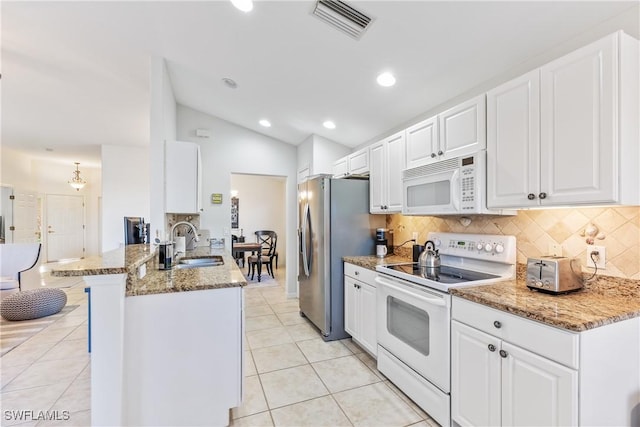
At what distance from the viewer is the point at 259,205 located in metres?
7.89

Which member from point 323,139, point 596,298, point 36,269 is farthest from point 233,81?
point 36,269

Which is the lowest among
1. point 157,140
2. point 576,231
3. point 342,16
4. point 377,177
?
point 576,231

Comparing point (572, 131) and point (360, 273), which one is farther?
point (360, 273)

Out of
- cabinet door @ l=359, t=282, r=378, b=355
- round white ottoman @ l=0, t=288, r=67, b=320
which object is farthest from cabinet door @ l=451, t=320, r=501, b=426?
round white ottoman @ l=0, t=288, r=67, b=320

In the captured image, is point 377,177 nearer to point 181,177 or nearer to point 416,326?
point 416,326

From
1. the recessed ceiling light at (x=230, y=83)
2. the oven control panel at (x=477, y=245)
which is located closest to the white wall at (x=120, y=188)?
the recessed ceiling light at (x=230, y=83)

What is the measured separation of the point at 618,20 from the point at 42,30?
14.0 feet

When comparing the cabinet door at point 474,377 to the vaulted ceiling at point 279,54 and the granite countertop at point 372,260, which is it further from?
the vaulted ceiling at point 279,54

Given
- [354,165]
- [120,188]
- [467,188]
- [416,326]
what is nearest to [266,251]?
[120,188]

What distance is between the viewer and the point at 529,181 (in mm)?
1645

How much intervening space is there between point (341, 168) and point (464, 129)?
1939 mm

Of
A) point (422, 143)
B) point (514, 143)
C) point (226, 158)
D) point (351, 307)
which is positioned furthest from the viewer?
point (226, 158)

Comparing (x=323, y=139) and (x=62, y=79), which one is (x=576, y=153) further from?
(x=62, y=79)

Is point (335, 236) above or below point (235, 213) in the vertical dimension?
below
